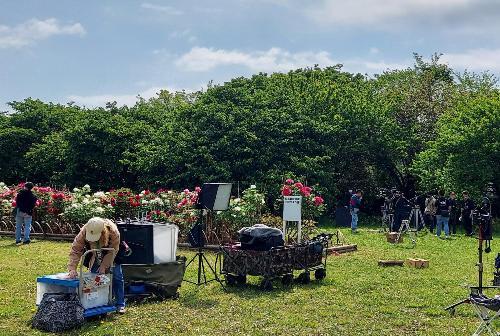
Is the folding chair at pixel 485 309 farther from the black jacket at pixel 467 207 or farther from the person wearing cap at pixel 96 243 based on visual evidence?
the black jacket at pixel 467 207

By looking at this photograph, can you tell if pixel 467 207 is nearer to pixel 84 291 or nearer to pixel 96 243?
pixel 96 243

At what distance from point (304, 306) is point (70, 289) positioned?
3559mm

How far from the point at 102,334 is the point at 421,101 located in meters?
28.2

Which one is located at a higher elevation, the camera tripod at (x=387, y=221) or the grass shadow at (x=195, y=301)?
the camera tripod at (x=387, y=221)

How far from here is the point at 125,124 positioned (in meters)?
32.7

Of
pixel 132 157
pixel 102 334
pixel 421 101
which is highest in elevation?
pixel 421 101

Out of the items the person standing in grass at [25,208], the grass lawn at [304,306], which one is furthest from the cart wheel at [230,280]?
the person standing in grass at [25,208]

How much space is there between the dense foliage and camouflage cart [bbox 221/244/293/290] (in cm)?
1377

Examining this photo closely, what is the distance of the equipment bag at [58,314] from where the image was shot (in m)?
8.02

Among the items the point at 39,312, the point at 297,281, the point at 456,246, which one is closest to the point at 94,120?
the point at 456,246

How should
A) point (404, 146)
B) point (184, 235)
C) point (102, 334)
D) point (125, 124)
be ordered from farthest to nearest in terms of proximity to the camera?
1. point (125, 124)
2. point (404, 146)
3. point (184, 235)
4. point (102, 334)

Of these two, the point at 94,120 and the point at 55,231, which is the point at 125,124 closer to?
the point at 94,120

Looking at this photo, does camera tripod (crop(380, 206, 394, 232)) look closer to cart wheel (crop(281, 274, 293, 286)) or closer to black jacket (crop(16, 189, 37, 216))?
cart wheel (crop(281, 274, 293, 286))

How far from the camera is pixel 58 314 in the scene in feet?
26.5
